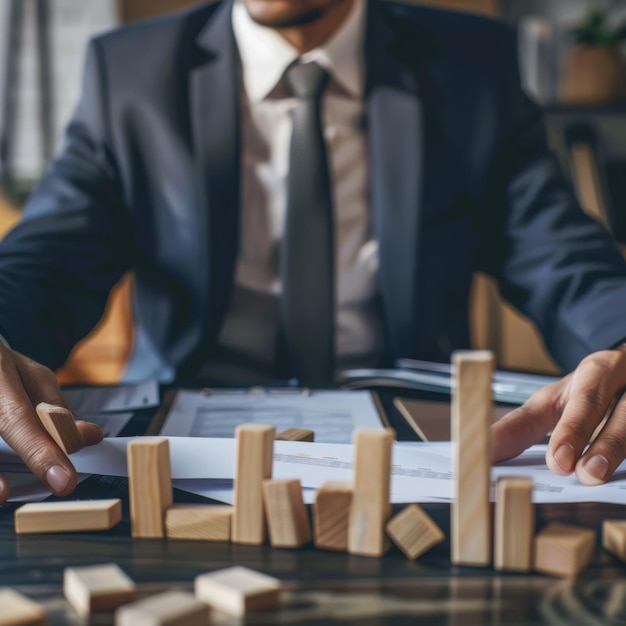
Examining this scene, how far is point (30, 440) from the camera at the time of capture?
66cm

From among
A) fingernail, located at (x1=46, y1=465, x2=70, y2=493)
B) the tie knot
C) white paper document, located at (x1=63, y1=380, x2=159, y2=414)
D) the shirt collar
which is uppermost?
the shirt collar

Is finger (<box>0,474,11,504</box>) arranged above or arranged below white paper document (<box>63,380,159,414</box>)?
above

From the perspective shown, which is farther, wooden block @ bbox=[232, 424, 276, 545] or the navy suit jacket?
the navy suit jacket

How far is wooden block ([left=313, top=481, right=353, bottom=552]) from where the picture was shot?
54 centimetres

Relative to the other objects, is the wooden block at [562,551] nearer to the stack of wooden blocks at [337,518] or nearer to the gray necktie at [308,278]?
the stack of wooden blocks at [337,518]

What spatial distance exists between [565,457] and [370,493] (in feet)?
0.73

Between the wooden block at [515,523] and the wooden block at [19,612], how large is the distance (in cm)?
28

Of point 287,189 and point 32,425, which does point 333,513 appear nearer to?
point 32,425

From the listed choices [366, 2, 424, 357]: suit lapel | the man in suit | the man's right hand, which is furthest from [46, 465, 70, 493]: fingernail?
[366, 2, 424, 357]: suit lapel

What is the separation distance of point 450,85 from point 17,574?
1279 millimetres

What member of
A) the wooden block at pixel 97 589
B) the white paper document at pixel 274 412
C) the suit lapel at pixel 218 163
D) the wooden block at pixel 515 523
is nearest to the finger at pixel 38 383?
the white paper document at pixel 274 412

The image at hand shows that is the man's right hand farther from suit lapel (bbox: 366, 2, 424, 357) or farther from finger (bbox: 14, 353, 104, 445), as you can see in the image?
suit lapel (bbox: 366, 2, 424, 357)

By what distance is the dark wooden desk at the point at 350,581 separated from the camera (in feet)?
1.45

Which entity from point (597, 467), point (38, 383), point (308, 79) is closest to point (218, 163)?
point (308, 79)
